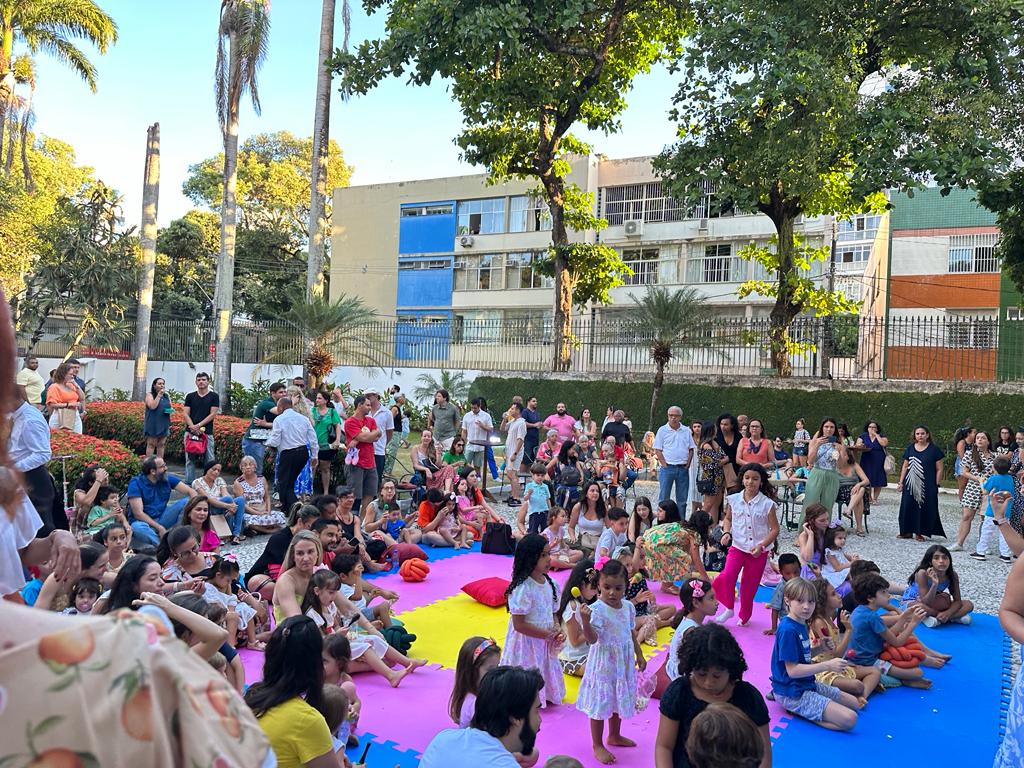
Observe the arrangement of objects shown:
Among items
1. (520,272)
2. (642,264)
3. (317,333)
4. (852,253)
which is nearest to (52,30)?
(317,333)

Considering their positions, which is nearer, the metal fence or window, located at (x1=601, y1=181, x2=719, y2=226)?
the metal fence

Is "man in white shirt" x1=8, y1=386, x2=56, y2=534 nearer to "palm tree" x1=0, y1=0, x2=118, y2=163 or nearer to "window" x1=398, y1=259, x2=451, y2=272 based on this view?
"palm tree" x1=0, y1=0, x2=118, y2=163

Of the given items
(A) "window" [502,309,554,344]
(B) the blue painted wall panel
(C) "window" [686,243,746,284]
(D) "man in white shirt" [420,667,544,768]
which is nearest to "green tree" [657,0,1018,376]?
(A) "window" [502,309,554,344]

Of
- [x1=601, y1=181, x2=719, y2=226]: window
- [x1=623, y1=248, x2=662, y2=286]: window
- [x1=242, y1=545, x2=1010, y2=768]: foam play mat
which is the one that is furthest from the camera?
[x1=623, y1=248, x2=662, y2=286]: window

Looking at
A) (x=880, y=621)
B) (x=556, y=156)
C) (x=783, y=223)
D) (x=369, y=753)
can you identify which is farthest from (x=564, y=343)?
(x=369, y=753)

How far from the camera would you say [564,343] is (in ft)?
73.8

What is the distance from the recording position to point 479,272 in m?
36.6

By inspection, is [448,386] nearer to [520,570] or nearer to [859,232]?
[520,570]

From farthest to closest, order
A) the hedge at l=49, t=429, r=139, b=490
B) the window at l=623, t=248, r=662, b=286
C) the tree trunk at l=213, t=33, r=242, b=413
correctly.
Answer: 1. the window at l=623, t=248, r=662, b=286
2. the tree trunk at l=213, t=33, r=242, b=413
3. the hedge at l=49, t=429, r=139, b=490

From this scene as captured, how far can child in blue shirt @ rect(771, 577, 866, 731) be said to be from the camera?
5590 millimetres

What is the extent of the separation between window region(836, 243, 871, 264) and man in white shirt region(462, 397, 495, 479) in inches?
1147

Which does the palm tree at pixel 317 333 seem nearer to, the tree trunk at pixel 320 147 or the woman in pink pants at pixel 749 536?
the tree trunk at pixel 320 147

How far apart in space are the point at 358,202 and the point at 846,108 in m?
29.5

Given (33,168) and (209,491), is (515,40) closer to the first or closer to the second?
(209,491)
